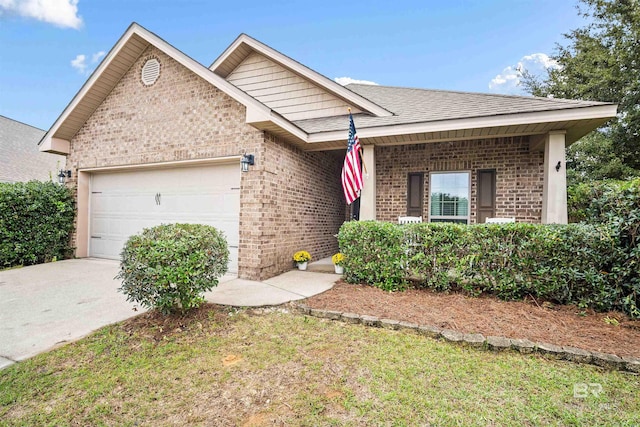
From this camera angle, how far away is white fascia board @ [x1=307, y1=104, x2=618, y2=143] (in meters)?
5.12

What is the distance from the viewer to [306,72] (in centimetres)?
835

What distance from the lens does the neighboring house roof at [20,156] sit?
587 inches

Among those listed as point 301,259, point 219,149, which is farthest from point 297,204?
point 219,149

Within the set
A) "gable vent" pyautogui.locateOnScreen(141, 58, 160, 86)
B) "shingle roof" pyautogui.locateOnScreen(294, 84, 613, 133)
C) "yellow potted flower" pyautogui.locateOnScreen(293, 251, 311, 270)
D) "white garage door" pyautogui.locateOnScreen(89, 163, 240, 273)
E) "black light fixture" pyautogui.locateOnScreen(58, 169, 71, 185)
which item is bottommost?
"yellow potted flower" pyautogui.locateOnScreen(293, 251, 311, 270)

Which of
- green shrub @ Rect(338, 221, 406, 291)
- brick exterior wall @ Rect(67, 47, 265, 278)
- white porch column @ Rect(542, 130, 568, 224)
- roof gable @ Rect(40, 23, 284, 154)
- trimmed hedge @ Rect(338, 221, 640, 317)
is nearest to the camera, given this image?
trimmed hedge @ Rect(338, 221, 640, 317)

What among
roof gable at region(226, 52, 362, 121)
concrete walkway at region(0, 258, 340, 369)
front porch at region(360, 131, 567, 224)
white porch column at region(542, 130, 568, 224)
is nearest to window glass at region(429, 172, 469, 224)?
front porch at region(360, 131, 567, 224)

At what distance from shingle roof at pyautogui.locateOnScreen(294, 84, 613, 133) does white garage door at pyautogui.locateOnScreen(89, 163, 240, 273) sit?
2.41 m

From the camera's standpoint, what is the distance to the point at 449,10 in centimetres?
1118

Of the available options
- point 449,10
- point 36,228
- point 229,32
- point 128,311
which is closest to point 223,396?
point 128,311

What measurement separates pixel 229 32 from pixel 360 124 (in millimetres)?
8206

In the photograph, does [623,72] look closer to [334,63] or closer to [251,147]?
[334,63]

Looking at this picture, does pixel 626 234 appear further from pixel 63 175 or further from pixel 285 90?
pixel 63 175

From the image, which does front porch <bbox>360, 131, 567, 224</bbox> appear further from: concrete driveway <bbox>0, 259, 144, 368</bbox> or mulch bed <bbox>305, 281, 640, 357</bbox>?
concrete driveway <bbox>0, 259, 144, 368</bbox>

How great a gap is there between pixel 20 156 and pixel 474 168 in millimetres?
21309
